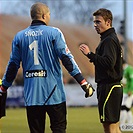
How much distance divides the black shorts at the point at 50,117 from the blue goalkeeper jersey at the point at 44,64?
8 centimetres

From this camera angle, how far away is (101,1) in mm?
55062

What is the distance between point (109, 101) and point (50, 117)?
3.53 feet

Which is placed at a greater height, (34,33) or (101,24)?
(101,24)

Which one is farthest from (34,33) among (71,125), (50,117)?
(71,125)

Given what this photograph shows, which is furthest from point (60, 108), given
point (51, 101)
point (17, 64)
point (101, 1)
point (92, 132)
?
point (101, 1)

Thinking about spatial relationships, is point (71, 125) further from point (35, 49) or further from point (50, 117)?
point (35, 49)

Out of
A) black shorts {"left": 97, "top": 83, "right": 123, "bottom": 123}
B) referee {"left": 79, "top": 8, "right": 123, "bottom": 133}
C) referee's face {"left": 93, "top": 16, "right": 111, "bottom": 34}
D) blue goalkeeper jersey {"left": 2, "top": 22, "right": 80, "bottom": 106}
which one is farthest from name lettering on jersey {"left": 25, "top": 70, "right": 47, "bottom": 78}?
referee's face {"left": 93, "top": 16, "right": 111, "bottom": 34}

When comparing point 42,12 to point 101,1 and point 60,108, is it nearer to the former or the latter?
point 60,108

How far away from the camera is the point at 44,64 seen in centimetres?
703

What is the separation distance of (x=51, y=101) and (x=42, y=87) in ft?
0.68

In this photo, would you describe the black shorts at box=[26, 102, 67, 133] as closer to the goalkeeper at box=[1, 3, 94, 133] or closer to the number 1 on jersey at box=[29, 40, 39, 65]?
the goalkeeper at box=[1, 3, 94, 133]

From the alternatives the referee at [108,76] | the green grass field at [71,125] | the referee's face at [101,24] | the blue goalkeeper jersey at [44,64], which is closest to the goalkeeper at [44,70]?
the blue goalkeeper jersey at [44,64]

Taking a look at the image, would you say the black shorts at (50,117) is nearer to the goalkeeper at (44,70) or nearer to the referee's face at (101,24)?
the goalkeeper at (44,70)

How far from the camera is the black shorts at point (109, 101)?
7824mm
